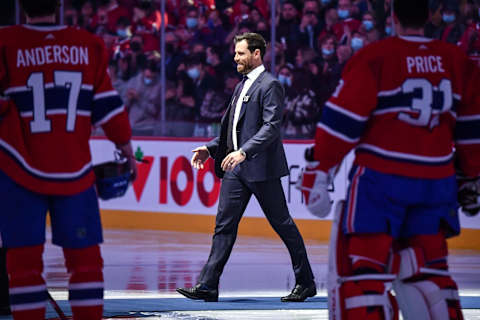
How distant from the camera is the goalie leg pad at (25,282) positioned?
5684mm

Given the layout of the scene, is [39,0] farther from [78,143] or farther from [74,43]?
[78,143]

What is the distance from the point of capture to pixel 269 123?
27.4ft

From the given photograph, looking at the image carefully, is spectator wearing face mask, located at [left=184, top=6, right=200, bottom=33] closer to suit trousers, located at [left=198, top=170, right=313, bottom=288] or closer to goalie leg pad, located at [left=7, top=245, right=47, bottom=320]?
suit trousers, located at [left=198, top=170, right=313, bottom=288]

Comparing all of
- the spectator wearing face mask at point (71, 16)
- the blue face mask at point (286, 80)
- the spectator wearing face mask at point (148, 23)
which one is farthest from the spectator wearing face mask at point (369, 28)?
the spectator wearing face mask at point (71, 16)

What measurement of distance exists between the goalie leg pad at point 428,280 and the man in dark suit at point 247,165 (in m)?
3.13

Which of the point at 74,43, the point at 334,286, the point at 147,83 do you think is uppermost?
the point at 74,43

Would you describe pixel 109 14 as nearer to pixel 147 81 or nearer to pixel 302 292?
pixel 147 81

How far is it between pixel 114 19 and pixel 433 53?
13548mm

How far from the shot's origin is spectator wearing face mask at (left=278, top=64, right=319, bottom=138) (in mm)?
14961

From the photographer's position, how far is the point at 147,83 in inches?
683

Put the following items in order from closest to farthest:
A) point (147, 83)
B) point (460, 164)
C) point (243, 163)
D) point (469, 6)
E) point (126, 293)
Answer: point (460, 164) < point (243, 163) < point (126, 293) < point (469, 6) < point (147, 83)

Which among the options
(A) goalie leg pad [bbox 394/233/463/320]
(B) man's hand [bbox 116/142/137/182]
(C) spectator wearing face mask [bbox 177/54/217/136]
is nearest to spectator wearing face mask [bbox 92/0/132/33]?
(C) spectator wearing face mask [bbox 177/54/217/136]

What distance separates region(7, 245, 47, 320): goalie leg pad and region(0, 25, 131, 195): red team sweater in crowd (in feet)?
1.05

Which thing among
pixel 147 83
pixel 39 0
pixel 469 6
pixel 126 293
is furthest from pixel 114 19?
pixel 39 0
